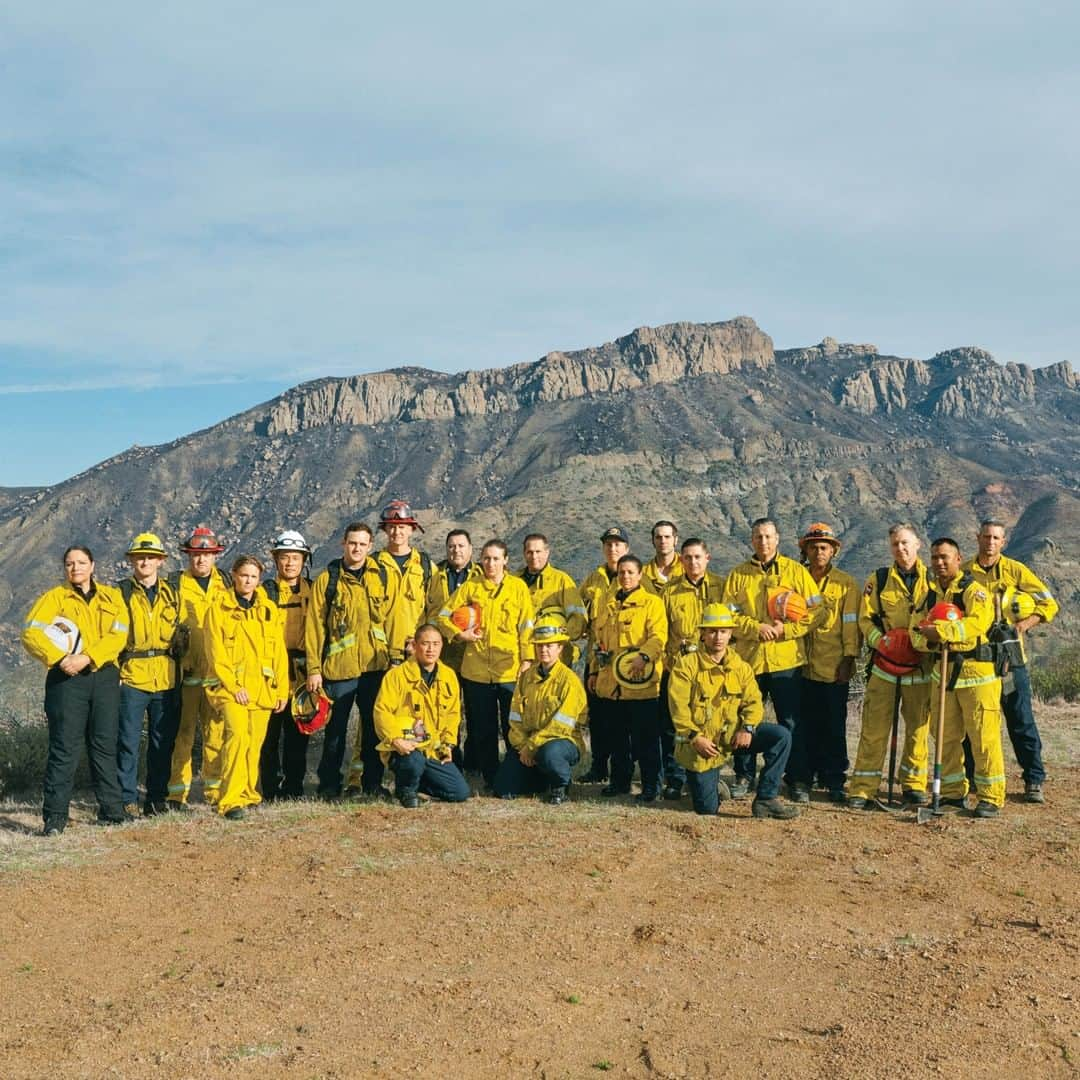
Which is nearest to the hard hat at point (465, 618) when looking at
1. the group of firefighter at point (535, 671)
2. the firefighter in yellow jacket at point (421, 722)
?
the group of firefighter at point (535, 671)

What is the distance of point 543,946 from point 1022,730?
5028mm

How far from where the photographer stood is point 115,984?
16.3 feet

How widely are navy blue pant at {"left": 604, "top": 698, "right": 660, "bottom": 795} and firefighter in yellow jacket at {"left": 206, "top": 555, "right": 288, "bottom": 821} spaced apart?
2.85m

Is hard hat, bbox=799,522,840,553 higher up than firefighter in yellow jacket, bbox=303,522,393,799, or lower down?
higher up

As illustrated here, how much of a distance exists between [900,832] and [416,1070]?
451 centimetres

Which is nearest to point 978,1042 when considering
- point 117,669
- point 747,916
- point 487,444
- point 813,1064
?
point 813,1064

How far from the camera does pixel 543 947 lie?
526 cm

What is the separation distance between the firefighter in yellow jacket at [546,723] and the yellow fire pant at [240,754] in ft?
6.52

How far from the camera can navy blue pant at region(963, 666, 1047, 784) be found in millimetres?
8289

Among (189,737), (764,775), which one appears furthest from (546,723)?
(189,737)

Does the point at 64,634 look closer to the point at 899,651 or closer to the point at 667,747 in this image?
the point at 667,747

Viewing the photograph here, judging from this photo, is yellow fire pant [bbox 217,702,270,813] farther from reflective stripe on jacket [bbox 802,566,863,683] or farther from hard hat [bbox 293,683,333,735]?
reflective stripe on jacket [bbox 802,566,863,683]

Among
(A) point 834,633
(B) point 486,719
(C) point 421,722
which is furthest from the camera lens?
(B) point 486,719

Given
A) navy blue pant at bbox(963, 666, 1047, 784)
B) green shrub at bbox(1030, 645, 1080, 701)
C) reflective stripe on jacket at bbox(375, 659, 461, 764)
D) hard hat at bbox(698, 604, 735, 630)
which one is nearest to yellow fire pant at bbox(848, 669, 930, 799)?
navy blue pant at bbox(963, 666, 1047, 784)
